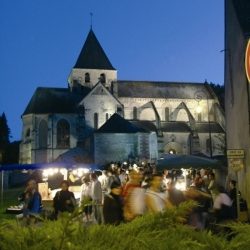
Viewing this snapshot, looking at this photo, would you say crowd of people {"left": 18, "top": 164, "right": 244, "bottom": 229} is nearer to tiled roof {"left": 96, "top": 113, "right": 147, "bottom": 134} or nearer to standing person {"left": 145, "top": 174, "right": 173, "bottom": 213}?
standing person {"left": 145, "top": 174, "right": 173, "bottom": 213}

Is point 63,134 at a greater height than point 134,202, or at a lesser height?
greater

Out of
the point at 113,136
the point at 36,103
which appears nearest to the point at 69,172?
the point at 113,136

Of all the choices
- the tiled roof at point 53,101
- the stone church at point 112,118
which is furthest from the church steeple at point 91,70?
the tiled roof at point 53,101

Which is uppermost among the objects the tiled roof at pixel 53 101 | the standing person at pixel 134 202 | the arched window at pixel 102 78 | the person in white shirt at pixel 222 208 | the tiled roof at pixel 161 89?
the arched window at pixel 102 78

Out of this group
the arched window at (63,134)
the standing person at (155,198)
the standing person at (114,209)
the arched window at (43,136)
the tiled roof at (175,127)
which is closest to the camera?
the standing person at (155,198)

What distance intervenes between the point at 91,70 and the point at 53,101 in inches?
385

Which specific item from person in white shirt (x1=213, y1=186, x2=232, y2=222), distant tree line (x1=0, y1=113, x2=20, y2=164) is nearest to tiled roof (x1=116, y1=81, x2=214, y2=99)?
distant tree line (x1=0, y1=113, x2=20, y2=164)

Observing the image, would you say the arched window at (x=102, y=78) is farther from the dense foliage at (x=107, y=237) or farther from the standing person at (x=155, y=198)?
the dense foliage at (x=107, y=237)

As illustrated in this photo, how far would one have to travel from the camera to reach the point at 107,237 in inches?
124

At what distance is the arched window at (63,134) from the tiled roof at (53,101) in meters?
1.79

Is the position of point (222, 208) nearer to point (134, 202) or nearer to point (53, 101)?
point (134, 202)

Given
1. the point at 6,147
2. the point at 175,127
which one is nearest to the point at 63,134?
the point at 175,127

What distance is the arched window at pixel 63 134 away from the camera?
6153 cm

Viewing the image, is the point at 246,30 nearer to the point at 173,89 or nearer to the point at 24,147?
the point at 24,147
